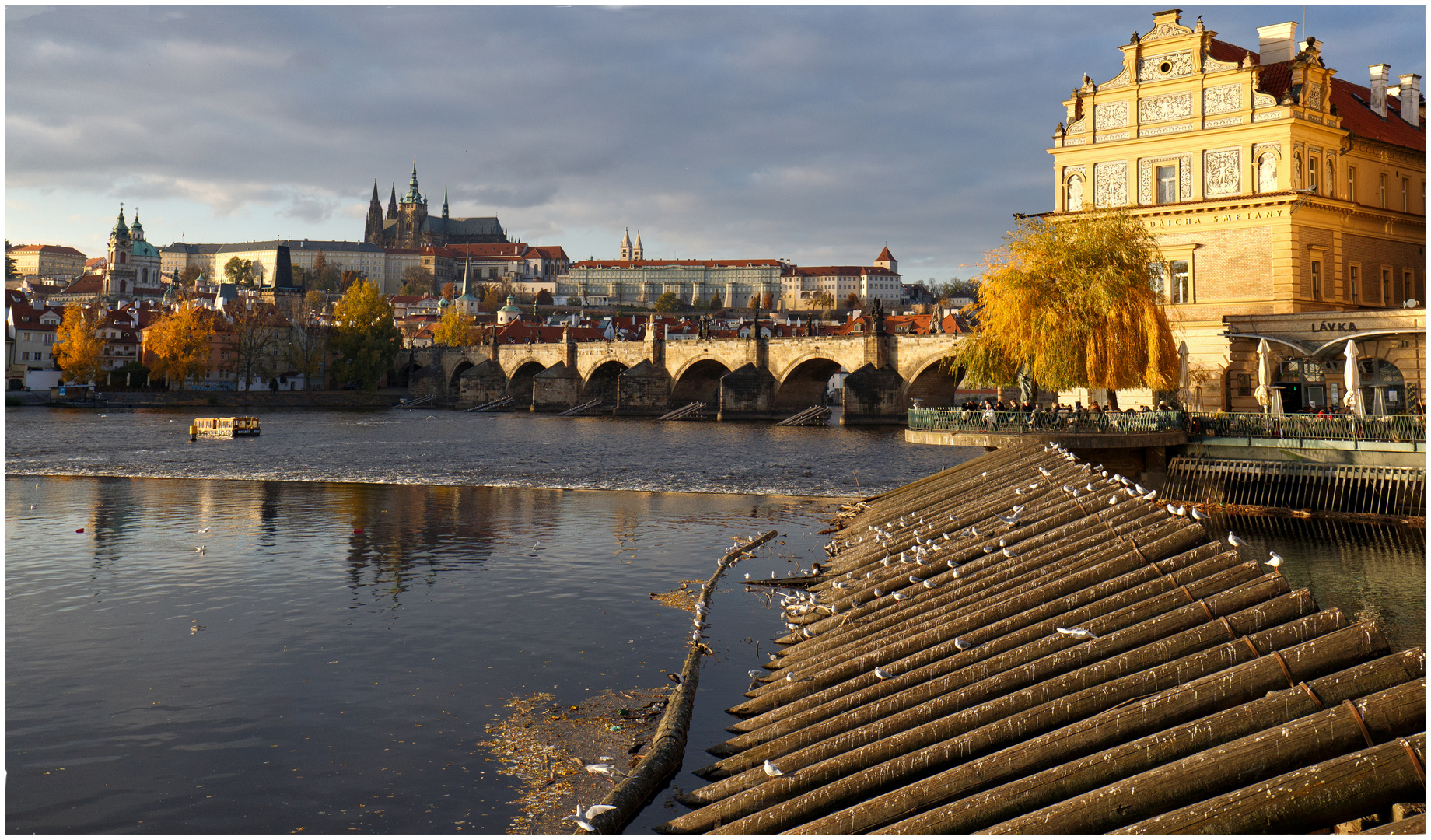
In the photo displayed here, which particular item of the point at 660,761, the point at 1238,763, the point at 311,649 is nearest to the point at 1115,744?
the point at 1238,763

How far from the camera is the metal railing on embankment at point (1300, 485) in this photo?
2555cm

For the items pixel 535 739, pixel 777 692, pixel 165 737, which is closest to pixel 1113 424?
pixel 777 692

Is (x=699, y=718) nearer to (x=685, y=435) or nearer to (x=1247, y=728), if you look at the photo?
(x=1247, y=728)

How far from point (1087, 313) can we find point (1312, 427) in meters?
6.67

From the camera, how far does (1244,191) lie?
118 feet

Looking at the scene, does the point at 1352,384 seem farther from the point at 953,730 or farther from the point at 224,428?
the point at 224,428

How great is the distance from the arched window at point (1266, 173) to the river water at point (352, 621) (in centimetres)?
1398

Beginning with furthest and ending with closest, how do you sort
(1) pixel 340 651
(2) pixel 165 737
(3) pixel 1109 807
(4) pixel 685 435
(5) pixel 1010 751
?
(4) pixel 685 435, (1) pixel 340 651, (2) pixel 165 737, (5) pixel 1010 751, (3) pixel 1109 807

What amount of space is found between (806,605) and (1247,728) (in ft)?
29.4

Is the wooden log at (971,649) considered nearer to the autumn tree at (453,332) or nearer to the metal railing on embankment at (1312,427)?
the metal railing on embankment at (1312,427)

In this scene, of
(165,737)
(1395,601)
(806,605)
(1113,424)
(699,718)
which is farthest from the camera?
(1113,424)

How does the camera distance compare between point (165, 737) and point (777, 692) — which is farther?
point (777, 692)

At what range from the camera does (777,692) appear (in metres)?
11.9

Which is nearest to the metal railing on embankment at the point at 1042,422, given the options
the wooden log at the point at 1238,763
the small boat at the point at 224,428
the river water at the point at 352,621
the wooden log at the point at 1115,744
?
the river water at the point at 352,621
